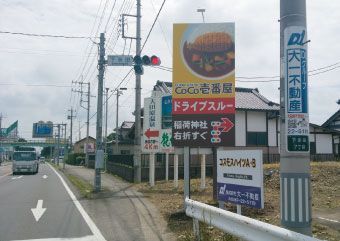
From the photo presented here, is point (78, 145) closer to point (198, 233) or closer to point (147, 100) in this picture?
point (147, 100)

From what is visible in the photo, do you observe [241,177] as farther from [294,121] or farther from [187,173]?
[187,173]

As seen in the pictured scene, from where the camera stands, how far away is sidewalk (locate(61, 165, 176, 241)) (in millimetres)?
7573

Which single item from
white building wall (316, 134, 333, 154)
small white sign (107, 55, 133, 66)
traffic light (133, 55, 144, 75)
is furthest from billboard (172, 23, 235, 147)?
white building wall (316, 134, 333, 154)

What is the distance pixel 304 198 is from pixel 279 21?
8.41 ft

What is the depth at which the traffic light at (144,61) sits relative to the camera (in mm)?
12344

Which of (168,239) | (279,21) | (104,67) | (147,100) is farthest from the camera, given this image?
(147,100)

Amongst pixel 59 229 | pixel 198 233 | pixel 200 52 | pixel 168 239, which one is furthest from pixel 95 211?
pixel 200 52

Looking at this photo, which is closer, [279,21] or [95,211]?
[279,21]

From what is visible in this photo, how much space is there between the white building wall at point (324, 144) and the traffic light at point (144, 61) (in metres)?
18.1

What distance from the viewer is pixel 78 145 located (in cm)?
9131

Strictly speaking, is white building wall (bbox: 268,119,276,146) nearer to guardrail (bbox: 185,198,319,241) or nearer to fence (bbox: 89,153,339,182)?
fence (bbox: 89,153,339,182)

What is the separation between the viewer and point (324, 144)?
85.6ft

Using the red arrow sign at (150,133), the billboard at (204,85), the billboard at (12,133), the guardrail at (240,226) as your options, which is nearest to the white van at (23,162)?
the red arrow sign at (150,133)

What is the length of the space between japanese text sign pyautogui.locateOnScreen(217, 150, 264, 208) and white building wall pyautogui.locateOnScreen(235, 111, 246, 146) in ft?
56.9
